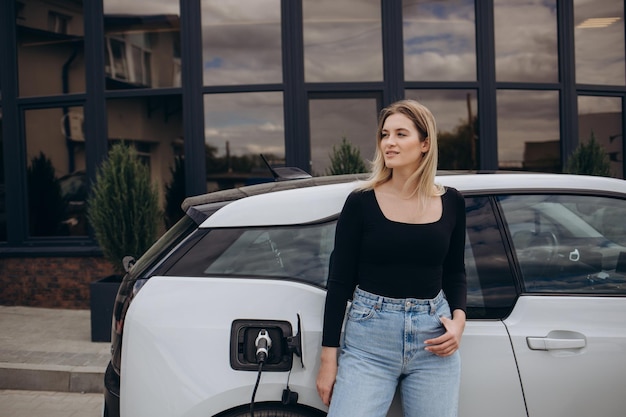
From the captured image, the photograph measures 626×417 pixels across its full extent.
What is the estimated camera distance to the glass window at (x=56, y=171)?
8883 mm

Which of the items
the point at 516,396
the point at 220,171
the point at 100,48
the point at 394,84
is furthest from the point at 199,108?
the point at 516,396

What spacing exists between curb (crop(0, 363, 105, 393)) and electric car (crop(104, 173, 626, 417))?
2.81m

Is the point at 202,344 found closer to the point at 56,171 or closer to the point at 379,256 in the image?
the point at 379,256

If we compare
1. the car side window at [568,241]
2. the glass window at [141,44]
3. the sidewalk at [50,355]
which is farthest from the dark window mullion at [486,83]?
the car side window at [568,241]

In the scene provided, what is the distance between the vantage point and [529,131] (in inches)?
359

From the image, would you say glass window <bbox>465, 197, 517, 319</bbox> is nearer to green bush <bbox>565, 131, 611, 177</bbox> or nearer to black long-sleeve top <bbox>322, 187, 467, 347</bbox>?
black long-sleeve top <bbox>322, 187, 467, 347</bbox>

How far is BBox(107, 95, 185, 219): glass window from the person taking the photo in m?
8.78

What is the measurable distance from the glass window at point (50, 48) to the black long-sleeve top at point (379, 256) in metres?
7.40

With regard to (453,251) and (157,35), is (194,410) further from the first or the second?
(157,35)

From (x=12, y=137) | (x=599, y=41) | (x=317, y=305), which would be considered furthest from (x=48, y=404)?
(x=599, y=41)

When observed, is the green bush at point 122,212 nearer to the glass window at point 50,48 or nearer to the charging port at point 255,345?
the glass window at point 50,48

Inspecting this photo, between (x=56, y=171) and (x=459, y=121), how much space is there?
543 centimetres

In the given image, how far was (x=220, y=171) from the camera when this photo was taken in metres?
8.75

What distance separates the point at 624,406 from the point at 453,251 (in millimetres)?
984
